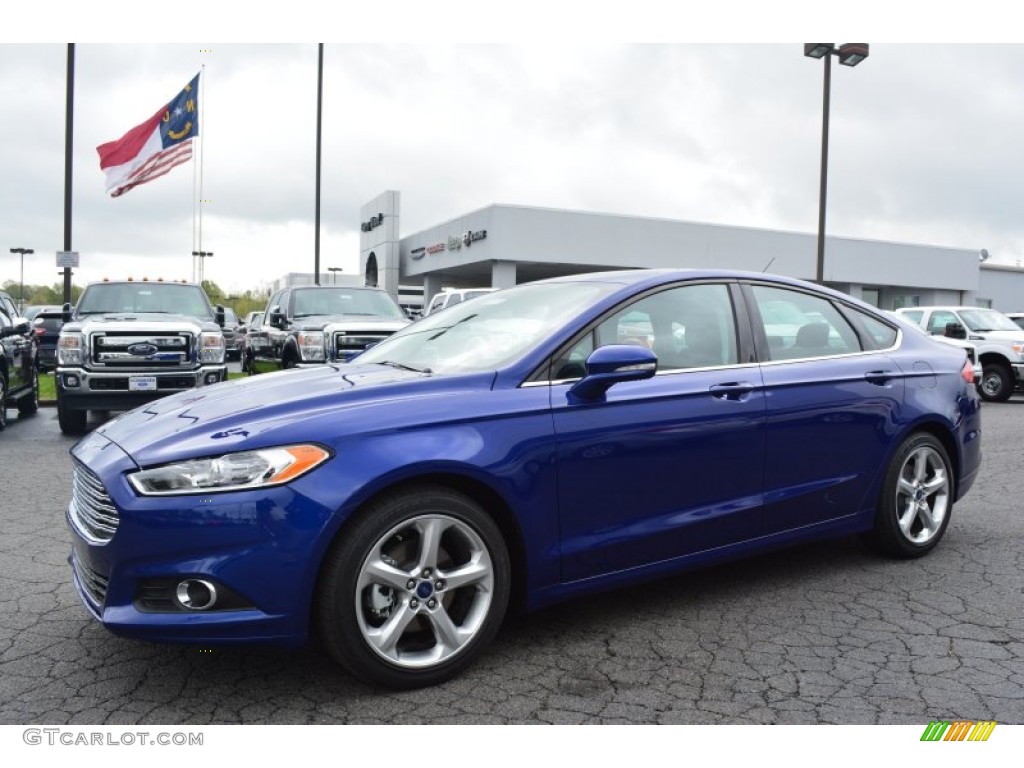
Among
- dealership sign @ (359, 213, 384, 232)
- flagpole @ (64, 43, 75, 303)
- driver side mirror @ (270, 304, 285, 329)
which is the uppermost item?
dealership sign @ (359, 213, 384, 232)

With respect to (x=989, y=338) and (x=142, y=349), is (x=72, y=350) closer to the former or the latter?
(x=142, y=349)

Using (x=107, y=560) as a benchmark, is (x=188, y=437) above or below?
above

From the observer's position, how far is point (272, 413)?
11.0ft

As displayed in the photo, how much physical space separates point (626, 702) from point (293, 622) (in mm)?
1202

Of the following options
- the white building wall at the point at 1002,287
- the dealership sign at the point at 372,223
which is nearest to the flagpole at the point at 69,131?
the dealership sign at the point at 372,223

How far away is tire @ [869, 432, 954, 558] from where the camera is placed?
16.1 ft

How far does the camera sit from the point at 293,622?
314 centimetres

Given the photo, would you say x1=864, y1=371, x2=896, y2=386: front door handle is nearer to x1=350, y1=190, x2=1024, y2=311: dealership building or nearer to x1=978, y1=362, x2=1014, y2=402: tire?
x1=978, y1=362, x2=1014, y2=402: tire

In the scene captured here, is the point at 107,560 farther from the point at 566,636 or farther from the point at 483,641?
the point at 566,636

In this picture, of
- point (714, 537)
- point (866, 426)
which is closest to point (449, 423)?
point (714, 537)

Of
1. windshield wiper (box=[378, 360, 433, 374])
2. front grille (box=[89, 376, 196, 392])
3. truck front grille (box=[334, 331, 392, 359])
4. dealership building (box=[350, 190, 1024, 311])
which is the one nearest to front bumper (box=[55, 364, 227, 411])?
front grille (box=[89, 376, 196, 392])

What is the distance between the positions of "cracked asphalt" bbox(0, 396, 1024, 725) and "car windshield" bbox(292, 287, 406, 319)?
8.56 meters

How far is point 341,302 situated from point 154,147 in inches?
291

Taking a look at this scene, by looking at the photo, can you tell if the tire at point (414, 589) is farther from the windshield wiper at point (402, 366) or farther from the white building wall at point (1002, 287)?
the white building wall at point (1002, 287)
